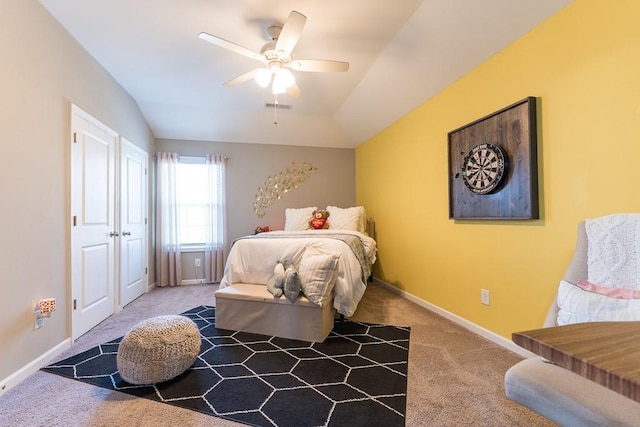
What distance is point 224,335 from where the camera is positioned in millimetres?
2566

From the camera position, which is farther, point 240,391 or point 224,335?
point 224,335

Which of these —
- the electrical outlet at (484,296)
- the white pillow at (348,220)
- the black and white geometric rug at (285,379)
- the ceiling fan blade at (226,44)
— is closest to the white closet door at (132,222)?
the black and white geometric rug at (285,379)

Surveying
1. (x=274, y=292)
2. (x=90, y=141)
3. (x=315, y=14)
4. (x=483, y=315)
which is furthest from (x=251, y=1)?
(x=483, y=315)

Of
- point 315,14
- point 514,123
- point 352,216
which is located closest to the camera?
point 514,123

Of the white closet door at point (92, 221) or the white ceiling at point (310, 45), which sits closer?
the white ceiling at point (310, 45)

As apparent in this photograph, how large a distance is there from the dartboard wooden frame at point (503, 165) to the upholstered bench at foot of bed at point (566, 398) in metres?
1.26

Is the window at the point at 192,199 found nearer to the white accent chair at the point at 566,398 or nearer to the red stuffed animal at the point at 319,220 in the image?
the red stuffed animal at the point at 319,220

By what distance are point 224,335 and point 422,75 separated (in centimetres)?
303

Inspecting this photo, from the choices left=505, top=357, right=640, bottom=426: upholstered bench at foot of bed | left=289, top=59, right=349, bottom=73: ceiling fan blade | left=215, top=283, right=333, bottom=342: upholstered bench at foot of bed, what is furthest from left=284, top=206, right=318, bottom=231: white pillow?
left=505, top=357, right=640, bottom=426: upholstered bench at foot of bed

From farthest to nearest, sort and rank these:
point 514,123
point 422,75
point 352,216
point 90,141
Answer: point 352,216 → point 422,75 → point 90,141 → point 514,123

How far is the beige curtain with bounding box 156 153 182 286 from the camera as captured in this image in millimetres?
4457

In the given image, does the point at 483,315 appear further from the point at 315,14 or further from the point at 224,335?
the point at 315,14

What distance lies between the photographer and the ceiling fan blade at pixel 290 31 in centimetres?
187

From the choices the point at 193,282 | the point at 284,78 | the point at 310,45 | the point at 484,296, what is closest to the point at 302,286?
the point at 484,296
